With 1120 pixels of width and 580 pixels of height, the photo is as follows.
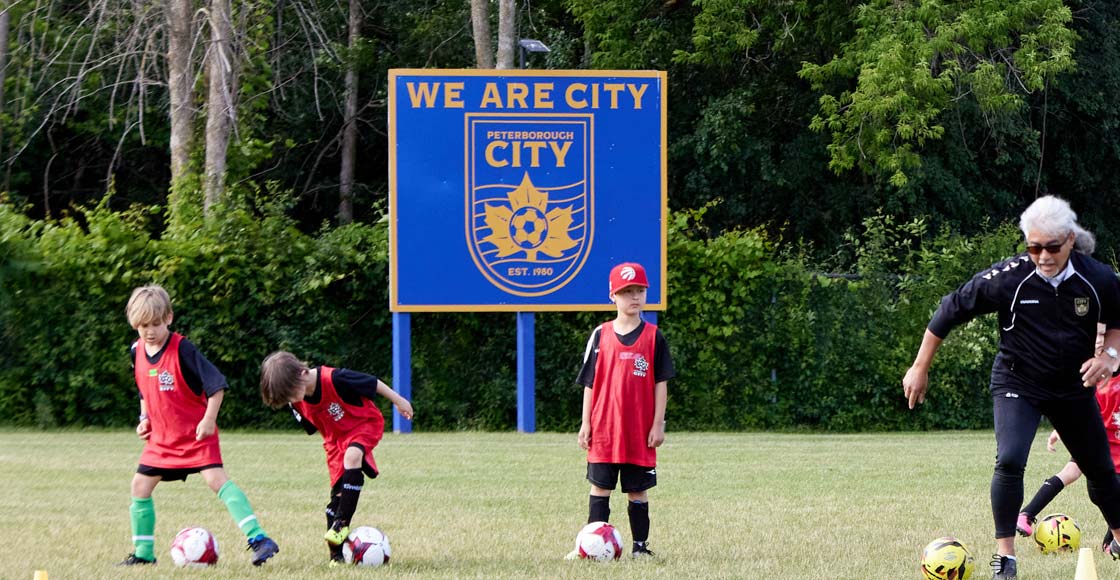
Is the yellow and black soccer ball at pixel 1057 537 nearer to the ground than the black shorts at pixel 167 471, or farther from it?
nearer to the ground

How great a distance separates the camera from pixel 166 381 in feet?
25.8

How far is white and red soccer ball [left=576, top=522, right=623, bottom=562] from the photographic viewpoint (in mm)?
7855

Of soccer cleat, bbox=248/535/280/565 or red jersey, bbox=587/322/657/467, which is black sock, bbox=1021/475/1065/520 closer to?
red jersey, bbox=587/322/657/467

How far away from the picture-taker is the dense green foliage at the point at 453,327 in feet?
63.5

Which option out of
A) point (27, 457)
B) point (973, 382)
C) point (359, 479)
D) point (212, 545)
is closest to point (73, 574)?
point (212, 545)

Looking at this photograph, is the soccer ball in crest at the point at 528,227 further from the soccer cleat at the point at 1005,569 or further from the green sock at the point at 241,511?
the soccer cleat at the point at 1005,569

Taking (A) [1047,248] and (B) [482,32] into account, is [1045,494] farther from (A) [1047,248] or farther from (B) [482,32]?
(B) [482,32]

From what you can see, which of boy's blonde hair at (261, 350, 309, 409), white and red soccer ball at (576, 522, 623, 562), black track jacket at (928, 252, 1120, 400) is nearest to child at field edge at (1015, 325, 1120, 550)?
black track jacket at (928, 252, 1120, 400)

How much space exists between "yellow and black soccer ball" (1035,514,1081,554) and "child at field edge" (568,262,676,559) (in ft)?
7.18


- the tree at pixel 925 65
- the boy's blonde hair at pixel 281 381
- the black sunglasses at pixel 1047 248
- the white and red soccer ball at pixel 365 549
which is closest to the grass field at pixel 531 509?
the white and red soccer ball at pixel 365 549

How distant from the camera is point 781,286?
2080 centimetres

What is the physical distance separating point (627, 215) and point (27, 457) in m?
7.95

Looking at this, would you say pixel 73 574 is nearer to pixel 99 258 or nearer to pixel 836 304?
pixel 99 258

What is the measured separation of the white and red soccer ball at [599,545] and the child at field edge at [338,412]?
3.79ft
